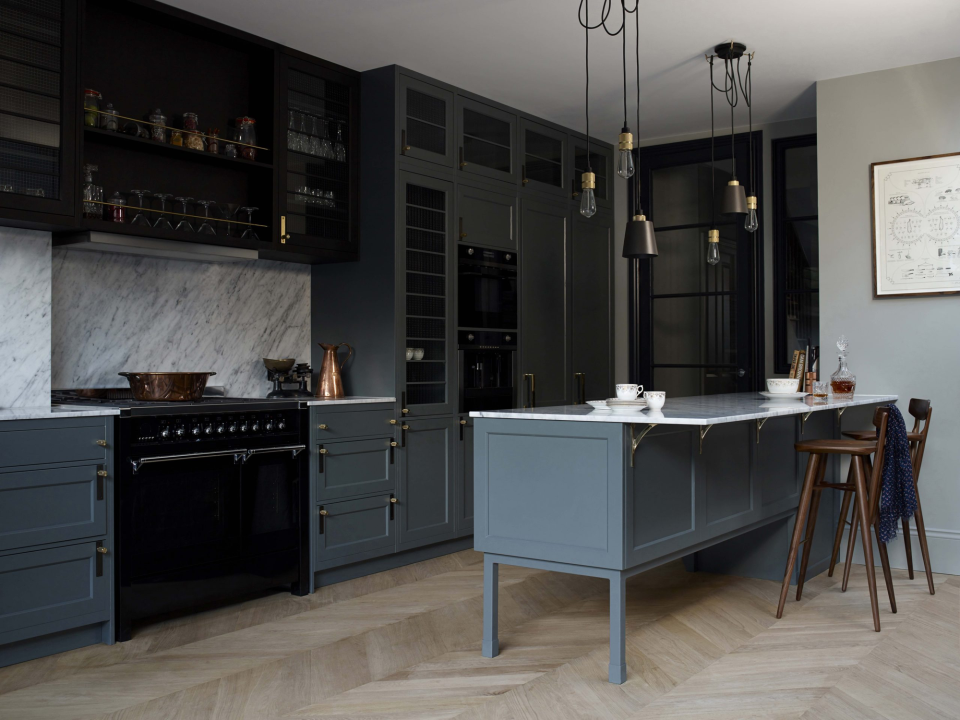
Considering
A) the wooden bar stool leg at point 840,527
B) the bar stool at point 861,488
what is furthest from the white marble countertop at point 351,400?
the wooden bar stool leg at point 840,527

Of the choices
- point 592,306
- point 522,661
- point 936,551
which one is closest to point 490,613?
point 522,661

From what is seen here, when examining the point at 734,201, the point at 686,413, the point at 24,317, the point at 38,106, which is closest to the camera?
the point at 686,413

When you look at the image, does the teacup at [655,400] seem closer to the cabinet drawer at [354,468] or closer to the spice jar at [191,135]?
the cabinet drawer at [354,468]

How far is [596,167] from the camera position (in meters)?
6.13

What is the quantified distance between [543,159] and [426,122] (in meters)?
1.13

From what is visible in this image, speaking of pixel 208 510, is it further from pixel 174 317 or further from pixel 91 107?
pixel 91 107

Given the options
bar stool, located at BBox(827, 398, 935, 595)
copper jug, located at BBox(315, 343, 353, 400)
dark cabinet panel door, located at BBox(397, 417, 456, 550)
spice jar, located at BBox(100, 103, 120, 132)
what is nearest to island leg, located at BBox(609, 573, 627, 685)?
bar stool, located at BBox(827, 398, 935, 595)

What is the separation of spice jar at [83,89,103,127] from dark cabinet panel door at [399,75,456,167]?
152 centimetres

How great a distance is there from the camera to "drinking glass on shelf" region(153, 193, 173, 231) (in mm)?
3797

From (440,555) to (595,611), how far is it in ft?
4.55

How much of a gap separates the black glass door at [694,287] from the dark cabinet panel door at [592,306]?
0.23m

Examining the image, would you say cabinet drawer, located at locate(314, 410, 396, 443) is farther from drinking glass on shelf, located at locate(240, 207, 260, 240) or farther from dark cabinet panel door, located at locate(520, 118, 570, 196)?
dark cabinet panel door, located at locate(520, 118, 570, 196)

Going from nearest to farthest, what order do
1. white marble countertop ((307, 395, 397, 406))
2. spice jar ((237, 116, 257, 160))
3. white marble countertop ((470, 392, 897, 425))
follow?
white marble countertop ((470, 392, 897, 425)) → white marble countertop ((307, 395, 397, 406)) → spice jar ((237, 116, 257, 160))

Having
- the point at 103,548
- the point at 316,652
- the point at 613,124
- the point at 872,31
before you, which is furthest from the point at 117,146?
the point at 872,31
